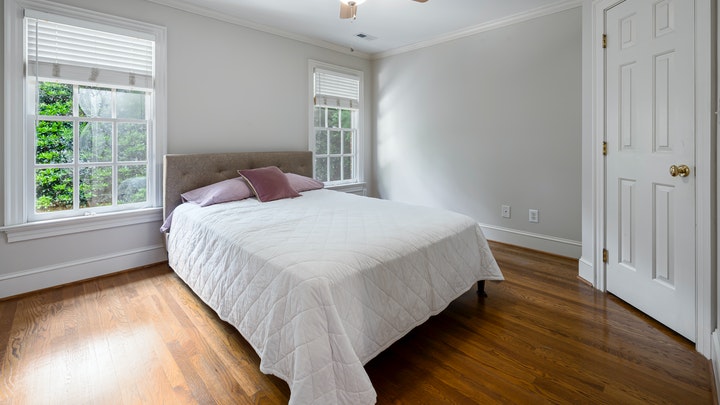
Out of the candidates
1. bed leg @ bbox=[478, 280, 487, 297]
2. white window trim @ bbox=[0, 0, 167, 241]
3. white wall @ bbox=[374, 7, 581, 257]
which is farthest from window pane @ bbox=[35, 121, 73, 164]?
white wall @ bbox=[374, 7, 581, 257]

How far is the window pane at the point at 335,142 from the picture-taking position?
4527mm

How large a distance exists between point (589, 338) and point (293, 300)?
1.65 meters

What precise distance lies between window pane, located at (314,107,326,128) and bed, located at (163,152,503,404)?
5.99ft

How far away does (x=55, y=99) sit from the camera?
8.38 feet

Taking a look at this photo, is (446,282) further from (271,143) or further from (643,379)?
(271,143)

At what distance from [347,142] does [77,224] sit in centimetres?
303

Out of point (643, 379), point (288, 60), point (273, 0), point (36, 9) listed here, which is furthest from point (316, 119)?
point (643, 379)

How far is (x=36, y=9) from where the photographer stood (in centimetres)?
242

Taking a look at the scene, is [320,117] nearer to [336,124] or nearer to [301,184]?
[336,124]

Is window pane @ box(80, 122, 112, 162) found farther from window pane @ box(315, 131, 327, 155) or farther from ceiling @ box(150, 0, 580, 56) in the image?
window pane @ box(315, 131, 327, 155)

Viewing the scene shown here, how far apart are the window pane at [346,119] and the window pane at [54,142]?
9.33 ft

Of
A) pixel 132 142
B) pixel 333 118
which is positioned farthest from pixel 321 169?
pixel 132 142

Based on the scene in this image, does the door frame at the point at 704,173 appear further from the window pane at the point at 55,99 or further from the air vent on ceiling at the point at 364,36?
the window pane at the point at 55,99

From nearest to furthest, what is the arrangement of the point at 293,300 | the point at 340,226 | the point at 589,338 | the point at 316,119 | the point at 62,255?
1. the point at 293,300
2. the point at 589,338
3. the point at 340,226
4. the point at 62,255
5. the point at 316,119
